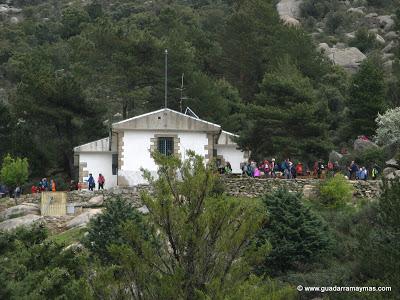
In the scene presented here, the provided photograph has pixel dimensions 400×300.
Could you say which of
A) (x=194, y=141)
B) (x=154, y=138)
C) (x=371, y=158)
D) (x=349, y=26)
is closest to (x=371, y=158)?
(x=371, y=158)

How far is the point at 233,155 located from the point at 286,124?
3.81 meters

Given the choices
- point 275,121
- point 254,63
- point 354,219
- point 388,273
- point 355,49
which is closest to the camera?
point 388,273

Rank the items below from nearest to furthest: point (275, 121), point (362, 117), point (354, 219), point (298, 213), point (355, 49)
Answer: point (298, 213) → point (354, 219) → point (275, 121) → point (362, 117) → point (355, 49)

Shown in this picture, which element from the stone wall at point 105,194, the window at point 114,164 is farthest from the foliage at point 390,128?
the window at point 114,164

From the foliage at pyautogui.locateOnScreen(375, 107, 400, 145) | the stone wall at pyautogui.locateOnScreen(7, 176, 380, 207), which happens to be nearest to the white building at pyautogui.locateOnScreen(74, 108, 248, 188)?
the stone wall at pyautogui.locateOnScreen(7, 176, 380, 207)

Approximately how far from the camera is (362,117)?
47.5 m

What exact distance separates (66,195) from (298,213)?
39.8ft

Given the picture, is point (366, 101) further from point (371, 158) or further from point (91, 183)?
point (91, 183)

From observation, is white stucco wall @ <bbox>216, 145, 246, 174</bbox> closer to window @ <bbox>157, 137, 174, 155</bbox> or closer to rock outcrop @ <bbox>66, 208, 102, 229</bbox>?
window @ <bbox>157, 137, 174, 155</bbox>

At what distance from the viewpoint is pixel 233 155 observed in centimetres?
4397

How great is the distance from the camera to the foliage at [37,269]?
18016mm

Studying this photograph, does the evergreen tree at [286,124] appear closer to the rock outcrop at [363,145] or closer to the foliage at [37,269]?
the rock outcrop at [363,145]

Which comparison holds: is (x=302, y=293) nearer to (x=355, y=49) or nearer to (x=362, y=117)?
(x=362, y=117)

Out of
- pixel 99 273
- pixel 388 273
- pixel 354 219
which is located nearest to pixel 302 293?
pixel 388 273
